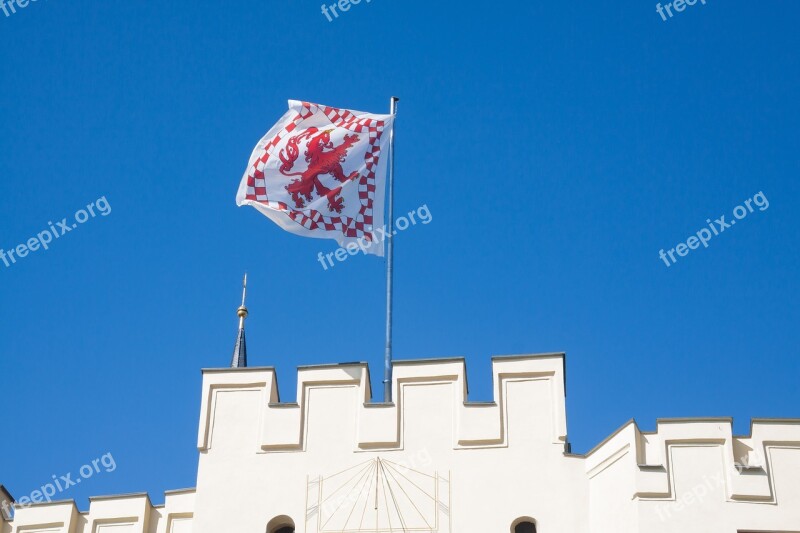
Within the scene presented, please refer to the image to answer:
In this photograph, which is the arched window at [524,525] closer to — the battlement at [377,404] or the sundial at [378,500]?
the sundial at [378,500]

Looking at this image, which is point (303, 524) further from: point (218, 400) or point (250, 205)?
point (250, 205)

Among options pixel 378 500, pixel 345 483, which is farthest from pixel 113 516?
pixel 378 500

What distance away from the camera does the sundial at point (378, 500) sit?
25500mm

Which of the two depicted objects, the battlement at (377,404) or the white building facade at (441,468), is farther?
the battlement at (377,404)

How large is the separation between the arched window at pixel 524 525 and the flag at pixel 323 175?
6977 millimetres

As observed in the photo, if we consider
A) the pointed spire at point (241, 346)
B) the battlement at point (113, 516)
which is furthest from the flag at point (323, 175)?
the pointed spire at point (241, 346)

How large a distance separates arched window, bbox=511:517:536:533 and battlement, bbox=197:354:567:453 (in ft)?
4.67

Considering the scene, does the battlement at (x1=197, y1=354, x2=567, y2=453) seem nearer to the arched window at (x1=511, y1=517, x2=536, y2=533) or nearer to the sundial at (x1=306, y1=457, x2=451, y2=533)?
the sundial at (x1=306, y1=457, x2=451, y2=533)

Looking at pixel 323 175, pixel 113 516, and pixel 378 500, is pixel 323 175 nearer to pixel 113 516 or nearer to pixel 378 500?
pixel 378 500

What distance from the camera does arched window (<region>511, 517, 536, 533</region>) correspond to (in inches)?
998

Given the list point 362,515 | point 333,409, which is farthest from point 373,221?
point 362,515

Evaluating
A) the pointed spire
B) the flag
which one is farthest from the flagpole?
the pointed spire

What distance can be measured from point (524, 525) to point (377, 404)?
11.3ft

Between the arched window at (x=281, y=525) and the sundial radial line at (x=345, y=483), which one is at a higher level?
the sundial radial line at (x=345, y=483)
